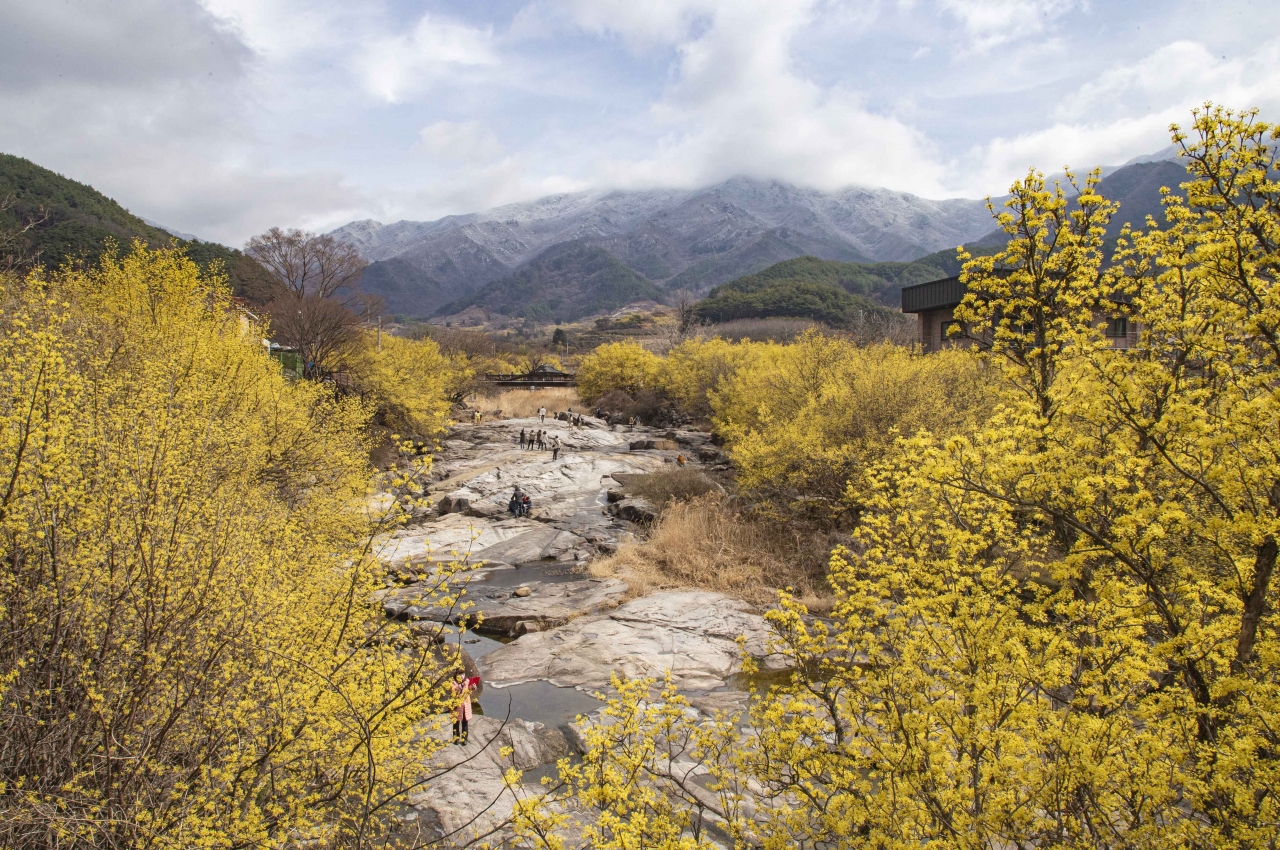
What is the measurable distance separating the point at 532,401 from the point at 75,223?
Answer: 35788mm

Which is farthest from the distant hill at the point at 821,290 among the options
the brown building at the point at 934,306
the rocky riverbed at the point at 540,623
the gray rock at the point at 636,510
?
the rocky riverbed at the point at 540,623

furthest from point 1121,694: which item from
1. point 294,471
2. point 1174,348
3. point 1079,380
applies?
point 294,471

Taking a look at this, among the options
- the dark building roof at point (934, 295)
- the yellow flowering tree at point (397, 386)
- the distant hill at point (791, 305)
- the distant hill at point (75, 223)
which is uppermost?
the distant hill at point (75, 223)

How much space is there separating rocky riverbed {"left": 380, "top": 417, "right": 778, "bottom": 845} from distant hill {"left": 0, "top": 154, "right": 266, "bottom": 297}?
23159 millimetres

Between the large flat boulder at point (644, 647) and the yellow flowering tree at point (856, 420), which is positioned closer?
the large flat boulder at point (644, 647)

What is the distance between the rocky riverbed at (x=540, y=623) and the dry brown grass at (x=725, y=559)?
0.85 metres

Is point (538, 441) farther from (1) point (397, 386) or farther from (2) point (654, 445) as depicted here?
(1) point (397, 386)

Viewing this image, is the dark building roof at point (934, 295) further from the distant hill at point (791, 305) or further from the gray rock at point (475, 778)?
the distant hill at point (791, 305)

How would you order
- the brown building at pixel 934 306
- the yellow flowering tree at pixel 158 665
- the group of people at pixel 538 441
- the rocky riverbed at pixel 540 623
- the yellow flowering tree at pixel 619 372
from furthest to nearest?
the yellow flowering tree at pixel 619 372 → the group of people at pixel 538 441 → the brown building at pixel 934 306 → the rocky riverbed at pixel 540 623 → the yellow flowering tree at pixel 158 665

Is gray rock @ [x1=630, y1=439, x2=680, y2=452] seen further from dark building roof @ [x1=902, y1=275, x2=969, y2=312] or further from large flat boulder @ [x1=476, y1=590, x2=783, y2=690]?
large flat boulder @ [x1=476, y1=590, x2=783, y2=690]

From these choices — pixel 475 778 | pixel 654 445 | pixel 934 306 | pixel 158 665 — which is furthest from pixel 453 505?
pixel 934 306

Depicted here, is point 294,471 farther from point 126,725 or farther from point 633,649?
point 126,725

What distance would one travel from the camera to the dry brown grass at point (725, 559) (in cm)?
1886

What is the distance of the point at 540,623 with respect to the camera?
17.3 meters
